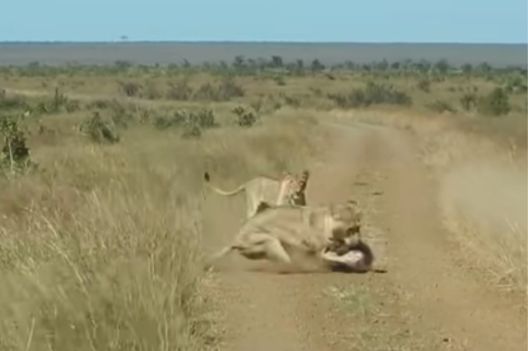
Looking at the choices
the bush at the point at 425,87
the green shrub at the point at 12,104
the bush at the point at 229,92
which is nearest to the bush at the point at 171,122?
the green shrub at the point at 12,104

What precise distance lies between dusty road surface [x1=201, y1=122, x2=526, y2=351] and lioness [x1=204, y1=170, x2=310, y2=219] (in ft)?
1.40

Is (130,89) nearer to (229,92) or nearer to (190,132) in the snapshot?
(229,92)

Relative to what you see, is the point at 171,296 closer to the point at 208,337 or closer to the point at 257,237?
the point at 208,337

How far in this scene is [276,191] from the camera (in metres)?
15.0

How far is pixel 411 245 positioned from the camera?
1570 centimetres

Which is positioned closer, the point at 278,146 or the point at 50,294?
the point at 50,294

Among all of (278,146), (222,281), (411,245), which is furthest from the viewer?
(278,146)

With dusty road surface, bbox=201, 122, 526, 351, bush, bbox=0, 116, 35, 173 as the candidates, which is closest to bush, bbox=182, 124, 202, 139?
bush, bbox=0, 116, 35, 173

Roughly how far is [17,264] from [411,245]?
731cm

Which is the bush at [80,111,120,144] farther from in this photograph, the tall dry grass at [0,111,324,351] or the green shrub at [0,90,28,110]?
the green shrub at [0,90,28,110]

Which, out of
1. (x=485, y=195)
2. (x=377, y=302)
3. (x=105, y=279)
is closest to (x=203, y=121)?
(x=485, y=195)

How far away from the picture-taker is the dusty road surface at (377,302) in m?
10.1

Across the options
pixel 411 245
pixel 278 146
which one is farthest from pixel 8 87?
pixel 411 245

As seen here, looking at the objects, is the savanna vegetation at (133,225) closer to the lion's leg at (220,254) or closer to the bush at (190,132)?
the bush at (190,132)
